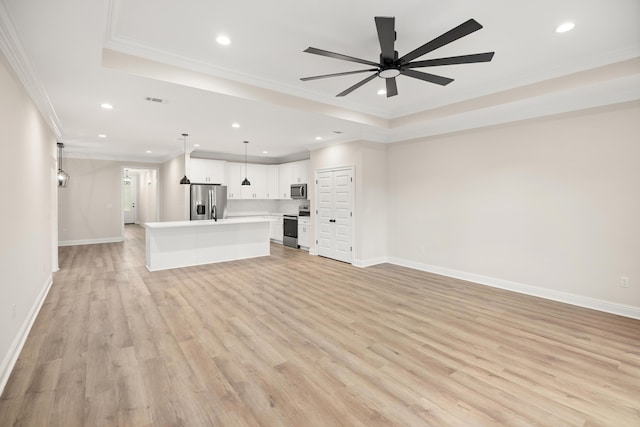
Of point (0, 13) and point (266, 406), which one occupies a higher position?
point (0, 13)

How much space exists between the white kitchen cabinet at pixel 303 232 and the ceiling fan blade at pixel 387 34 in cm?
545

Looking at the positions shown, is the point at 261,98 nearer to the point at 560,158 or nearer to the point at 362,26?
the point at 362,26

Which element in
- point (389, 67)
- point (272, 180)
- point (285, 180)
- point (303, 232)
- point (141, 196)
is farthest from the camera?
point (141, 196)

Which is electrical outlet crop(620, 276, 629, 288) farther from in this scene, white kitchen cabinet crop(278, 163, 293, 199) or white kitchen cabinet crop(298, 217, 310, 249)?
white kitchen cabinet crop(278, 163, 293, 199)

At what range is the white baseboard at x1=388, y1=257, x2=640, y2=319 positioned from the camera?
11.8 feet

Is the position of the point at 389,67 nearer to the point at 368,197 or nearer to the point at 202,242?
the point at 368,197

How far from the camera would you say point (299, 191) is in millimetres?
8320

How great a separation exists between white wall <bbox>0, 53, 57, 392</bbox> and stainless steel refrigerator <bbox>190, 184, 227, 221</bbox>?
3.99 m

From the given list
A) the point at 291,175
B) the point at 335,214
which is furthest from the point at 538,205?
the point at 291,175

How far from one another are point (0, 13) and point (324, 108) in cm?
347

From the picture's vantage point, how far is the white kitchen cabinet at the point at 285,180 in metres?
8.91

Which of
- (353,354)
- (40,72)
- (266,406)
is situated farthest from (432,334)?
(40,72)

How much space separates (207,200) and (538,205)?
24.7 feet

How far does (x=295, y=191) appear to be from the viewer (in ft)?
27.8
